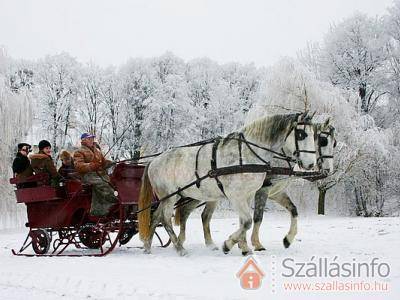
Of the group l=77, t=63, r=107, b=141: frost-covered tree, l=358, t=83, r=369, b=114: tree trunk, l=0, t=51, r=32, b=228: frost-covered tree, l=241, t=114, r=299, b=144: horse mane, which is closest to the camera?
l=241, t=114, r=299, b=144: horse mane

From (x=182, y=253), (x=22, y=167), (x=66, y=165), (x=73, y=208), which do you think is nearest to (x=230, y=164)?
(x=182, y=253)

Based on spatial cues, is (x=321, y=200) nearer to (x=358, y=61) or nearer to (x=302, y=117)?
(x=358, y=61)

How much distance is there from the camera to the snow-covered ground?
5.41 meters

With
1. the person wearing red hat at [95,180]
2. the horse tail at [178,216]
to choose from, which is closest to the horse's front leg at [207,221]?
the horse tail at [178,216]

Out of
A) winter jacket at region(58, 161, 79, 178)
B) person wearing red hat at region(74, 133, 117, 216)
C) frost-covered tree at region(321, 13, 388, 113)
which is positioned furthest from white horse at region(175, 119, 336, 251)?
frost-covered tree at region(321, 13, 388, 113)

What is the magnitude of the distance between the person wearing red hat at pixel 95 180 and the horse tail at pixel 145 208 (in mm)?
512

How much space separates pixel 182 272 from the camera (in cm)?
673

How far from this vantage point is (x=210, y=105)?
1481 inches

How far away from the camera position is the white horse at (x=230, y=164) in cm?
811

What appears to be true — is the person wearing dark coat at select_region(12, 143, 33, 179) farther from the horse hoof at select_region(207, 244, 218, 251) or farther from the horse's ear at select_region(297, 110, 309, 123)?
the horse's ear at select_region(297, 110, 309, 123)

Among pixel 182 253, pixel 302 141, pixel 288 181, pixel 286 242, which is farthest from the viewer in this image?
pixel 288 181

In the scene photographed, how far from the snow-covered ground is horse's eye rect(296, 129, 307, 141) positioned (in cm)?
182

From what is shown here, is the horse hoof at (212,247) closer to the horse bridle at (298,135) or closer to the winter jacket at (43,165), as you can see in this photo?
the horse bridle at (298,135)

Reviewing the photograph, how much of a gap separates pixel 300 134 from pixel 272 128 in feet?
1.64
